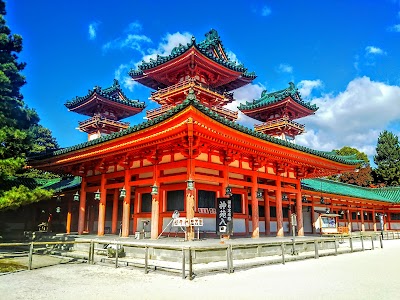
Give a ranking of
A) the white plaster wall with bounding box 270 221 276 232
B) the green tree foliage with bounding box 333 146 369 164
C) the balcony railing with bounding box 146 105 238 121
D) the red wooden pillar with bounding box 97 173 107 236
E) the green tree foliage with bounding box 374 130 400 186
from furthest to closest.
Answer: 1. the green tree foliage with bounding box 333 146 369 164
2. the green tree foliage with bounding box 374 130 400 186
3. the balcony railing with bounding box 146 105 238 121
4. the white plaster wall with bounding box 270 221 276 232
5. the red wooden pillar with bounding box 97 173 107 236

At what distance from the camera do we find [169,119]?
1284 cm

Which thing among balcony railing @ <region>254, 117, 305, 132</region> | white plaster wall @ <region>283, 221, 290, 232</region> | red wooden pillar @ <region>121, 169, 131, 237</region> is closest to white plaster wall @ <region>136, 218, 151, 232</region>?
red wooden pillar @ <region>121, 169, 131, 237</region>

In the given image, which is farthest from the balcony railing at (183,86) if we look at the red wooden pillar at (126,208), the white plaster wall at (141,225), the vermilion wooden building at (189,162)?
the white plaster wall at (141,225)

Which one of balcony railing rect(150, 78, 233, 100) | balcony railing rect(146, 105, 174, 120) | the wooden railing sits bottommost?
the wooden railing

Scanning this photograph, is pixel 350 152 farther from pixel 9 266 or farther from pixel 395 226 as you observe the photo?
pixel 9 266

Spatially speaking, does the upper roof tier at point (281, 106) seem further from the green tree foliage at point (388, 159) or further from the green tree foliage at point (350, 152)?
the green tree foliage at point (350, 152)

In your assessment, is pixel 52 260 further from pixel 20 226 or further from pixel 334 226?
pixel 334 226

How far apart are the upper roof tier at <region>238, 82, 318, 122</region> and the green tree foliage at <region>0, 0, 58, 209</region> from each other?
2230 cm

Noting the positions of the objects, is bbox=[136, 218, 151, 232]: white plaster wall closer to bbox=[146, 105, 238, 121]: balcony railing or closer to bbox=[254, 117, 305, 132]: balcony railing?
bbox=[146, 105, 238, 121]: balcony railing

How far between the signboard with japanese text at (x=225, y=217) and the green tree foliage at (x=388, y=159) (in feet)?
173

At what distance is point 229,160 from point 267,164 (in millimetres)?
4107

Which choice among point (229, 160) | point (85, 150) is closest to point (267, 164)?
point (229, 160)

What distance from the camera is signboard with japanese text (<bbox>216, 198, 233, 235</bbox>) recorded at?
12.7 m

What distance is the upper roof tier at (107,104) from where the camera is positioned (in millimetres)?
32375
